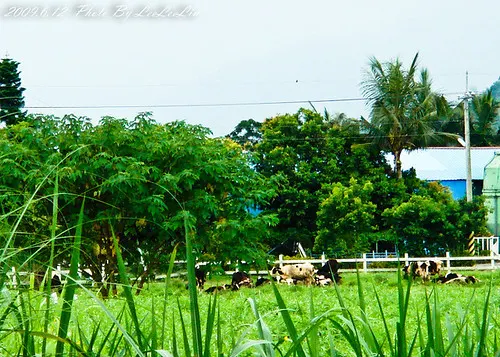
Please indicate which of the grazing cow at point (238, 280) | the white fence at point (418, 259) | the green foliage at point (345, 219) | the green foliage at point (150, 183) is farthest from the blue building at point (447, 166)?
the green foliage at point (150, 183)

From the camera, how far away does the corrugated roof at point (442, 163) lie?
24.7 metres

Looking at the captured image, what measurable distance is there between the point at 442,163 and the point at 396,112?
15.5 feet

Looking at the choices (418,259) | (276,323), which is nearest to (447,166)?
(418,259)

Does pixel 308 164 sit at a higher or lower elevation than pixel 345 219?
higher

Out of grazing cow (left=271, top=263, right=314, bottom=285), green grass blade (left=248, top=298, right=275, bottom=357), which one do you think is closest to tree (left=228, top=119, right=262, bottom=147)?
grazing cow (left=271, top=263, right=314, bottom=285)

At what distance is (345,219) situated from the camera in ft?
64.2

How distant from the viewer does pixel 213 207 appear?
1093cm

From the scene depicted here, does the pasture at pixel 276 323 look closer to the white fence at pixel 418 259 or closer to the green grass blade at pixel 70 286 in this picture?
the green grass blade at pixel 70 286

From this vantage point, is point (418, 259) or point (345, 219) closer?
point (418, 259)

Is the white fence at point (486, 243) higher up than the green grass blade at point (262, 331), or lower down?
higher up

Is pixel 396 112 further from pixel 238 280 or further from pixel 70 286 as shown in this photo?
pixel 70 286

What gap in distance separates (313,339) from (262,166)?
2029 centimetres

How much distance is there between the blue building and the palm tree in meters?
2.94

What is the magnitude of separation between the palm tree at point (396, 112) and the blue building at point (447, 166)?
2.94 m
